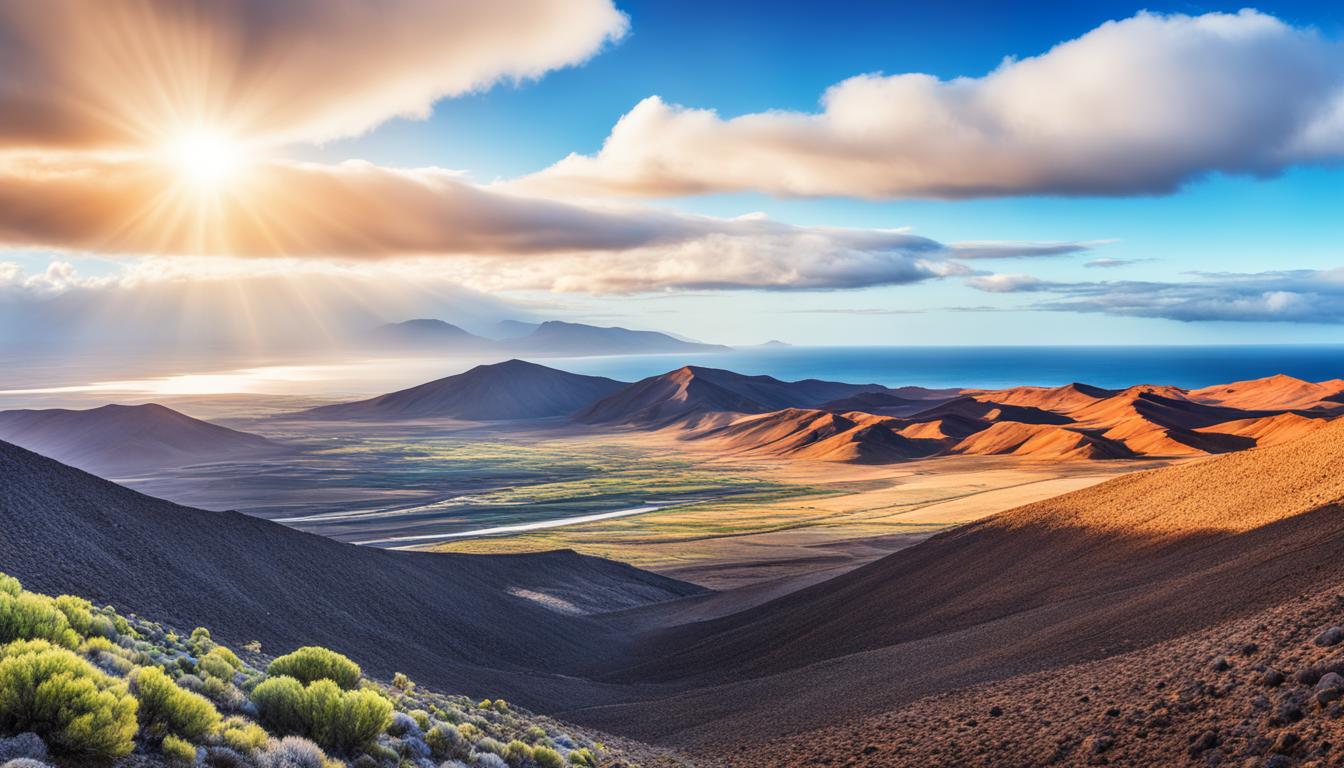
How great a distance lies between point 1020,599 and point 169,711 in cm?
2277

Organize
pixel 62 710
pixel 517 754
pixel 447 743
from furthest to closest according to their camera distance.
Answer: pixel 517 754 → pixel 447 743 → pixel 62 710

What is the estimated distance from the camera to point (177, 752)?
25.5 ft

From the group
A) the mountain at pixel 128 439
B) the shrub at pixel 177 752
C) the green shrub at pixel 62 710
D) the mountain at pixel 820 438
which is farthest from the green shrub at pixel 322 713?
the mountain at pixel 128 439

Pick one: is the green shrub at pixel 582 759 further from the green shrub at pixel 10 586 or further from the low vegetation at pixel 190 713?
the green shrub at pixel 10 586

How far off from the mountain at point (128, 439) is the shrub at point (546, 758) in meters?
132

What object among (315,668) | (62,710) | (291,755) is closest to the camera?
(62,710)

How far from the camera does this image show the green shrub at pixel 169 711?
8102 mm

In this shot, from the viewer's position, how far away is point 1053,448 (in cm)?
10769

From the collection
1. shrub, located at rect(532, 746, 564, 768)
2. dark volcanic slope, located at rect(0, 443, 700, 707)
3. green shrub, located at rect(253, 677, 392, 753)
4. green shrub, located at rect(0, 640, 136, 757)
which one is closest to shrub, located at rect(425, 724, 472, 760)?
shrub, located at rect(532, 746, 564, 768)

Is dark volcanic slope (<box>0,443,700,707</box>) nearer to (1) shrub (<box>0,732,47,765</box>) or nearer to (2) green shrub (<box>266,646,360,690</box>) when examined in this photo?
(2) green shrub (<box>266,646,360,690</box>)

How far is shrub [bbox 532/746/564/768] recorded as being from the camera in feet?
41.5

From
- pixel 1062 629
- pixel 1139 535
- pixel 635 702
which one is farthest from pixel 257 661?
pixel 1139 535

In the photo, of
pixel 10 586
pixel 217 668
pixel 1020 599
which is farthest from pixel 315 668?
pixel 1020 599

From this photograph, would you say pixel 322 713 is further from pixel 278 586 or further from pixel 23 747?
pixel 278 586
